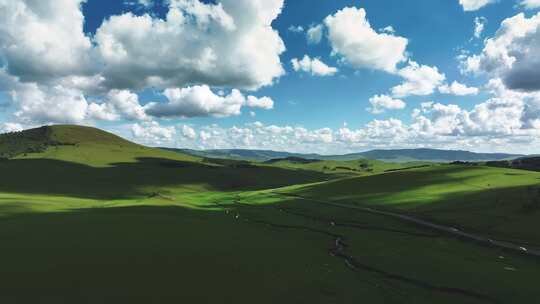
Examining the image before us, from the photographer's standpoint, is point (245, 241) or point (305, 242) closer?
point (245, 241)

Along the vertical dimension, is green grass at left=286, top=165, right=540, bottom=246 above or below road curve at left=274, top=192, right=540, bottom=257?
above

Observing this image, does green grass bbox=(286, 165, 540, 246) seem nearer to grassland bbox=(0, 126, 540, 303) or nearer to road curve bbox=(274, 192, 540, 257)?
grassland bbox=(0, 126, 540, 303)

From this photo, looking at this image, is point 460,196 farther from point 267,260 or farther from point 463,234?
point 267,260

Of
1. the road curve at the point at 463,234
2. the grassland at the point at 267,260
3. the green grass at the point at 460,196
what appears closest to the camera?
the grassland at the point at 267,260

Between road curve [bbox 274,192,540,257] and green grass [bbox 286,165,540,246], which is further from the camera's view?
green grass [bbox 286,165,540,246]

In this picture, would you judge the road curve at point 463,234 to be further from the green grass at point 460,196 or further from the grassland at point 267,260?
the green grass at point 460,196

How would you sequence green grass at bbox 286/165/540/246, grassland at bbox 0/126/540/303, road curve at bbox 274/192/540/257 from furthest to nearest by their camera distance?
green grass at bbox 286/165/540/246 → road curve at bbox 274/192/540/257 → grassland at bbox 0/126/540/303

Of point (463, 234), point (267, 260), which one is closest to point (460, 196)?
point (463, 234)

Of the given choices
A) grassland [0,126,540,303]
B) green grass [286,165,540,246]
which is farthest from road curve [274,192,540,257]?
green grass [286,165,540,246]

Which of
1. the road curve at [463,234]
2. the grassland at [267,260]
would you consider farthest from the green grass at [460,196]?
the road curve at [463,234]

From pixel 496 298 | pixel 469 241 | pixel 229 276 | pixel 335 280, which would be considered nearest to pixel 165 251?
pixel 229 276

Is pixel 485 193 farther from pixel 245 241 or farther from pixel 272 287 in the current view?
pixel 272 287
